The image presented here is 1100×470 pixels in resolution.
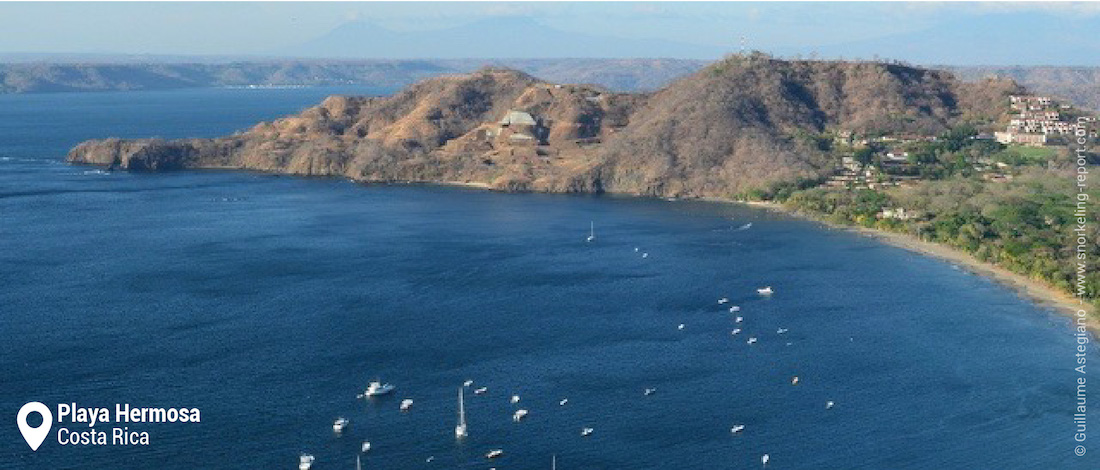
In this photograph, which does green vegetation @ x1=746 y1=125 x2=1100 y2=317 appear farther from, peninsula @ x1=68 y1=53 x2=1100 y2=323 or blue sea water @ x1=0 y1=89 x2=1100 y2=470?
blue sea water @ x1=0 y1=89 x2=1100 y2=470

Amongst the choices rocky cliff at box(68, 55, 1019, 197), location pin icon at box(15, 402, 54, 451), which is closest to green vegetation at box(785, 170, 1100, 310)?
rocky cliff at box(68, 55, 1019, 197)

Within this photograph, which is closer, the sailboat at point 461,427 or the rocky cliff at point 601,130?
the sailboat at point 461,427

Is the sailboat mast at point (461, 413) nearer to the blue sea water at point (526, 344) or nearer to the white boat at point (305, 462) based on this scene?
the blue sea water at point (526, 344)

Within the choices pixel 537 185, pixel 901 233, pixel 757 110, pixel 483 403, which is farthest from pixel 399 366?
pixel 757 110

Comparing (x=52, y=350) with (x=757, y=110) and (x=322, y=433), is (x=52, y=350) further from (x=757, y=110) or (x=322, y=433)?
(x=757, y=110)

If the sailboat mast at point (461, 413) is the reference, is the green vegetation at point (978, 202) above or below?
above

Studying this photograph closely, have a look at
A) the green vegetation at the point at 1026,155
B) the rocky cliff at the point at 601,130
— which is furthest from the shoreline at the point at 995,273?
the green vegetation at the point at 1026,155
